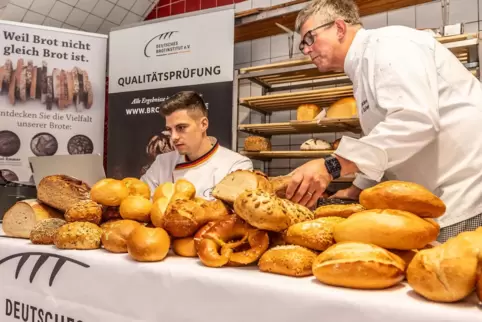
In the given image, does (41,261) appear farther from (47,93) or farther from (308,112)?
(47,93)

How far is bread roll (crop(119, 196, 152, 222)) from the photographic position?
1.00m

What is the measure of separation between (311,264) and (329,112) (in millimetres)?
2457

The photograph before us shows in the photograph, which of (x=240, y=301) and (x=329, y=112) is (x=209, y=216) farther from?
(x=329, y=112)

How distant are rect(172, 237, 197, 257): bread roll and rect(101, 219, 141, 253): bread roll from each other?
0.11m

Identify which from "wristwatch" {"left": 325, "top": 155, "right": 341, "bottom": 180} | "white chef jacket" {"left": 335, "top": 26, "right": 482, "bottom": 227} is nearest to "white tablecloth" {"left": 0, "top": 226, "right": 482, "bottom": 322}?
"wristwatch" {"left": 325, "top": 155, "right": 341, "bottom": 180}

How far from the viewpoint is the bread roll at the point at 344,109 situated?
9.61ft

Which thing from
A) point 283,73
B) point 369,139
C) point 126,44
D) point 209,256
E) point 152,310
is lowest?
point 152,310

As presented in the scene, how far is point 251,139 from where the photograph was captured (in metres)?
3.41

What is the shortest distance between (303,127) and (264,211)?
258cm

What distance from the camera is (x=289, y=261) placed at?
0.74 meters

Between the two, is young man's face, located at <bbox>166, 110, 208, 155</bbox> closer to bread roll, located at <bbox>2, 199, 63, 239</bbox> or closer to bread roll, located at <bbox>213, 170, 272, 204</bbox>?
bread roll, located at <bbox>2, 199, 63, 239</bbox>

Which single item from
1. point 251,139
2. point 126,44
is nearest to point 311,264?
point 251,139

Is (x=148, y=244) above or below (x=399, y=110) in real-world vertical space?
below

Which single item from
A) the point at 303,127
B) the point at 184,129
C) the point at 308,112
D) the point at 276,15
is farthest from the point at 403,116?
the point at 276,15
